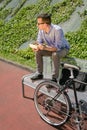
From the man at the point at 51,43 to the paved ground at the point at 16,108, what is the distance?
3.04 ft

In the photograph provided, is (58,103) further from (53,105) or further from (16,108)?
(16,108)

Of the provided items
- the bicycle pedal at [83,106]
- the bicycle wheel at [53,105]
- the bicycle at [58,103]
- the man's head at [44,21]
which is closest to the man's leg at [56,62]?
the bicycle at [58,103]

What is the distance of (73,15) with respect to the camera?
1005 centimetres

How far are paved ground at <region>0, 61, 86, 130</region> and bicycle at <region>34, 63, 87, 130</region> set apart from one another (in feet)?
0.56

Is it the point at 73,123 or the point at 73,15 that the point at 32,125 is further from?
the point at 73,15

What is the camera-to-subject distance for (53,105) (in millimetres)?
5566

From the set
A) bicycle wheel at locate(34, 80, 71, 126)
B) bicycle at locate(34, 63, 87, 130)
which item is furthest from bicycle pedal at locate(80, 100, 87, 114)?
bicycle wheel at locate(34, 80, 71, 126)

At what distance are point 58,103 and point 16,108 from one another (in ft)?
4.08

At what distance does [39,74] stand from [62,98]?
1152 millimetres

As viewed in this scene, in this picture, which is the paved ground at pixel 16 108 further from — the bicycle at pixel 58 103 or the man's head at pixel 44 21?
the man's head at pixel 44 21

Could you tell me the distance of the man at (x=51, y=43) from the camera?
5.73 metres

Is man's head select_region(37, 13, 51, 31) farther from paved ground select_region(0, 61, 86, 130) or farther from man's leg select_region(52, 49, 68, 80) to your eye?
paved ground select_region(0, 61, 86, 130)

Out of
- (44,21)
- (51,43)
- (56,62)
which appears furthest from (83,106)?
(44,21)

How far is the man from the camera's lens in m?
5.73
